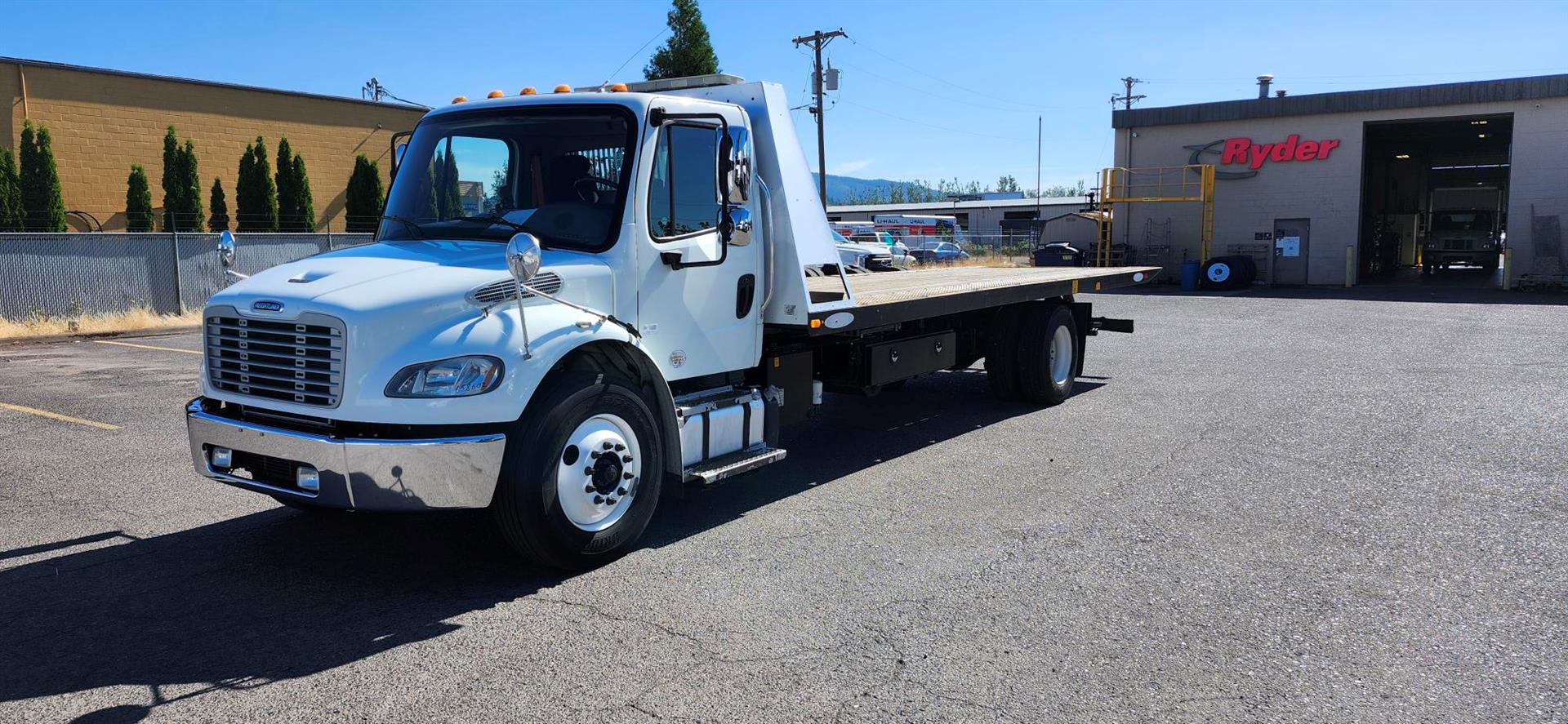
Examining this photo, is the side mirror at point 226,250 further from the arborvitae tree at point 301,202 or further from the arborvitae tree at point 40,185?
the arborvitae tree at point 301,202

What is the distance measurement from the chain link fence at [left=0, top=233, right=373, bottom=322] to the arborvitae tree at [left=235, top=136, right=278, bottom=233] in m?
6.31

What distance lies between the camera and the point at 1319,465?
7836mm

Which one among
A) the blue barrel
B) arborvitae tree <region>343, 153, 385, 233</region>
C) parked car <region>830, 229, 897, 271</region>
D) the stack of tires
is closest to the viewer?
arborvitae tree <region>343, 153, 385, 233</region>

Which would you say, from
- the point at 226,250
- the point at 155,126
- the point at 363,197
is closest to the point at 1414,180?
Result: the point at 363,197

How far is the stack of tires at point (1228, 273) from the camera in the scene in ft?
102

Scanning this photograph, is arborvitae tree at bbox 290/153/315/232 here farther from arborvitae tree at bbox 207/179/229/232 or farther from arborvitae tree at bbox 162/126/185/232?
arborvitae tree at bbox 162/126/185/232

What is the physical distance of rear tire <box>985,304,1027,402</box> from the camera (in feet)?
34.3

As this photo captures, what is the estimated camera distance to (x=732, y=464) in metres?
6.26

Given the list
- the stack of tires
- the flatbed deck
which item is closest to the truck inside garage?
the stack of tires

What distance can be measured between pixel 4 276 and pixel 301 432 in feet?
59.7

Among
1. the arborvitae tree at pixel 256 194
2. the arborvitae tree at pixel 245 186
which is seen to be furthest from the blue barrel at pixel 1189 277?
the arborvitae tree at pixel 245 186

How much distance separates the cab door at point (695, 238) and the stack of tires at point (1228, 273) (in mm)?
27888

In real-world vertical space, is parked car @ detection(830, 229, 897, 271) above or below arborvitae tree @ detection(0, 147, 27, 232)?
below

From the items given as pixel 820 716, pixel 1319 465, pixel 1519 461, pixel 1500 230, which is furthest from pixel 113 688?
pixel 1500 230
